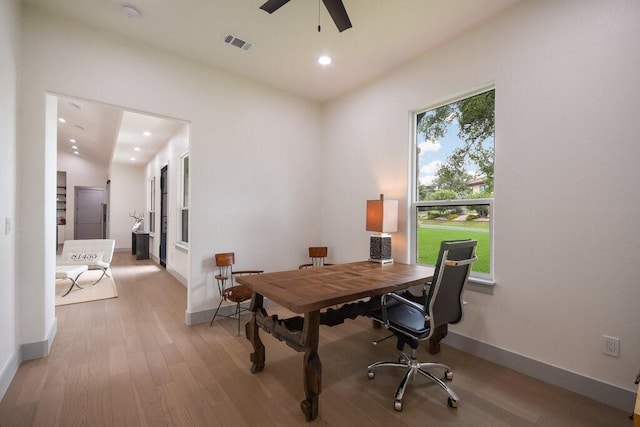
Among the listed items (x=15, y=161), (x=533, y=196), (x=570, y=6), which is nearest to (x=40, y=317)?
(x=15, y=161)

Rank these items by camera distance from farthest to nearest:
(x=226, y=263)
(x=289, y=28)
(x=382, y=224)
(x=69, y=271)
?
(x=69, y=271)
(x=226, y=263)
(x=382, y=224)
(x=289, y=28)


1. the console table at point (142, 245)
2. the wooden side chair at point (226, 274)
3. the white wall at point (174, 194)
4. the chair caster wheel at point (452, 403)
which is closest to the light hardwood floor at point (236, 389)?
the chair caster wheel at point (452, 403)

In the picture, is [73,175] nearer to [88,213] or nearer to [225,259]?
[88,213]

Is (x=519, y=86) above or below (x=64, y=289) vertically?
above

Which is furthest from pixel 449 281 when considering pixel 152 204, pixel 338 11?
pixel 152 204

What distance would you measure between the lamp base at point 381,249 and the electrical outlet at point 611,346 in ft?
5.66

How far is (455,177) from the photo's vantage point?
291 centimetres

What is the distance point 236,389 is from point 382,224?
199cm

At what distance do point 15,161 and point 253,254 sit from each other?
2.36 m

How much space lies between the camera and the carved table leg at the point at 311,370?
Answer: 1748 mm

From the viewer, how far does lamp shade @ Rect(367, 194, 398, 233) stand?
304 cm

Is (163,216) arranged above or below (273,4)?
below

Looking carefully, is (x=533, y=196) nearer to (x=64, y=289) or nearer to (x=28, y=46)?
(x=28, y=46)

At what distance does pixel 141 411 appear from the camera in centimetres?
181
